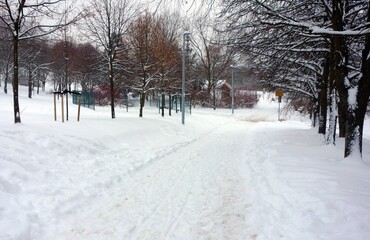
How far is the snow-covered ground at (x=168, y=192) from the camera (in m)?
4.60

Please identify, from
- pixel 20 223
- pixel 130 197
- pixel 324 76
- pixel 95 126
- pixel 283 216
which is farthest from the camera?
pixel 324 76

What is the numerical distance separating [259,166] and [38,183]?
18.4 feet

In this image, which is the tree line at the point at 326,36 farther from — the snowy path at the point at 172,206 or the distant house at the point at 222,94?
the distant house at the point at 222,94

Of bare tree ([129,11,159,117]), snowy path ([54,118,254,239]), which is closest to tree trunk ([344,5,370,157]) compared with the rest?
snowy path ([54,118,254,239])

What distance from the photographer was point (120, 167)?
837 centimetres

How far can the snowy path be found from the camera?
462 centimetres

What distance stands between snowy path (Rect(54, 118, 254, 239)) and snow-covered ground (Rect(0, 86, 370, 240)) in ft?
0.06

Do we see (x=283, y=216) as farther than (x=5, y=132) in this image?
No

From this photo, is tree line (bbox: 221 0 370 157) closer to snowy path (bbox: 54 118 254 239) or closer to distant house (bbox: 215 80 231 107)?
snowy path (bbox: 54 118 254 239)

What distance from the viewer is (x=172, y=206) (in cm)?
564

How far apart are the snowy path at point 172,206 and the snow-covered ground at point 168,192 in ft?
0.06

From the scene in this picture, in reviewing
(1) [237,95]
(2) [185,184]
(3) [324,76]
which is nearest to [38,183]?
(2) [185,184]

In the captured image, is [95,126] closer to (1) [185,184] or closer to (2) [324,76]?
(1) [185,184]

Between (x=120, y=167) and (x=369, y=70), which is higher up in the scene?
(x=369, y=70)
